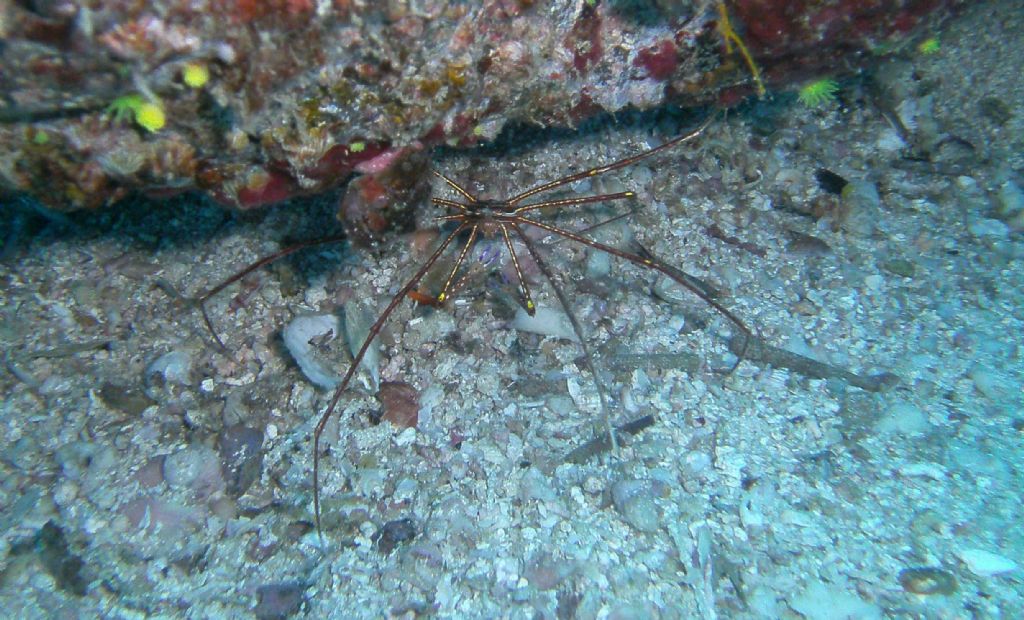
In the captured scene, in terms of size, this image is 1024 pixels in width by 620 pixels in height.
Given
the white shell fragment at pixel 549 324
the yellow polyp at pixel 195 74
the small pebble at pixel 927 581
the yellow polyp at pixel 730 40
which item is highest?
the yellow polyp at pixel 730 40

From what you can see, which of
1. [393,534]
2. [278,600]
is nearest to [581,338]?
[393,534]

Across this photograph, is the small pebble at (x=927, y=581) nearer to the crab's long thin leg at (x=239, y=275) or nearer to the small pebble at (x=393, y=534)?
the small pebble at (x=393, y=534)

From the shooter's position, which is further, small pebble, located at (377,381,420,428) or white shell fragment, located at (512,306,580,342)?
white shell fragment, located at (512,306,580,342)

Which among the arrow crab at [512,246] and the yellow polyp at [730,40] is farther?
the arrow crab at [512,246]

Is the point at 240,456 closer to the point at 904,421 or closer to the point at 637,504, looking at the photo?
the point at 637,504

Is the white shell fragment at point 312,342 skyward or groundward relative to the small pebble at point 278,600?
skyward

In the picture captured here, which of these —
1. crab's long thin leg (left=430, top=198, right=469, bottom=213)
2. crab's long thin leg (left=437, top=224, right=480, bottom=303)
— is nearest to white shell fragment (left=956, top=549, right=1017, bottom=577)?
crab's long thin leg (left=437, top=224, right=480, bottom=303)

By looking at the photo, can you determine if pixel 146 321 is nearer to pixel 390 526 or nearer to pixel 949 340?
pixel 390 526

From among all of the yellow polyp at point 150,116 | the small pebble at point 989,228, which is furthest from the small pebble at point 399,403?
the small pebble at point 989,228

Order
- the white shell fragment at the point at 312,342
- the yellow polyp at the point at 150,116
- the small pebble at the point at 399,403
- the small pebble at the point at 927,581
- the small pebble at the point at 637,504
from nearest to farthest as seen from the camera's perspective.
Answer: the yellow polyp at the point at 150,116 → the small pebble at the point at 927,581 → the small pebble at the point at 637,504 → the small pebble at the point at 399,403 → the white shell fragment at the point at 312,342

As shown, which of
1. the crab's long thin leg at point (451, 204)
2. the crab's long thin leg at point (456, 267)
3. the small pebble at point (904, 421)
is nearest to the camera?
the small pebble at point (904, 421)

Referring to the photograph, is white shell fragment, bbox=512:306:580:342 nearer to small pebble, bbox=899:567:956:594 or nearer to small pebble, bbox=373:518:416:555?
small pebble, bbox=373:518:416:555

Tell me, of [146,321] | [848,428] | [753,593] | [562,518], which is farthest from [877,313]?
[146,321]
